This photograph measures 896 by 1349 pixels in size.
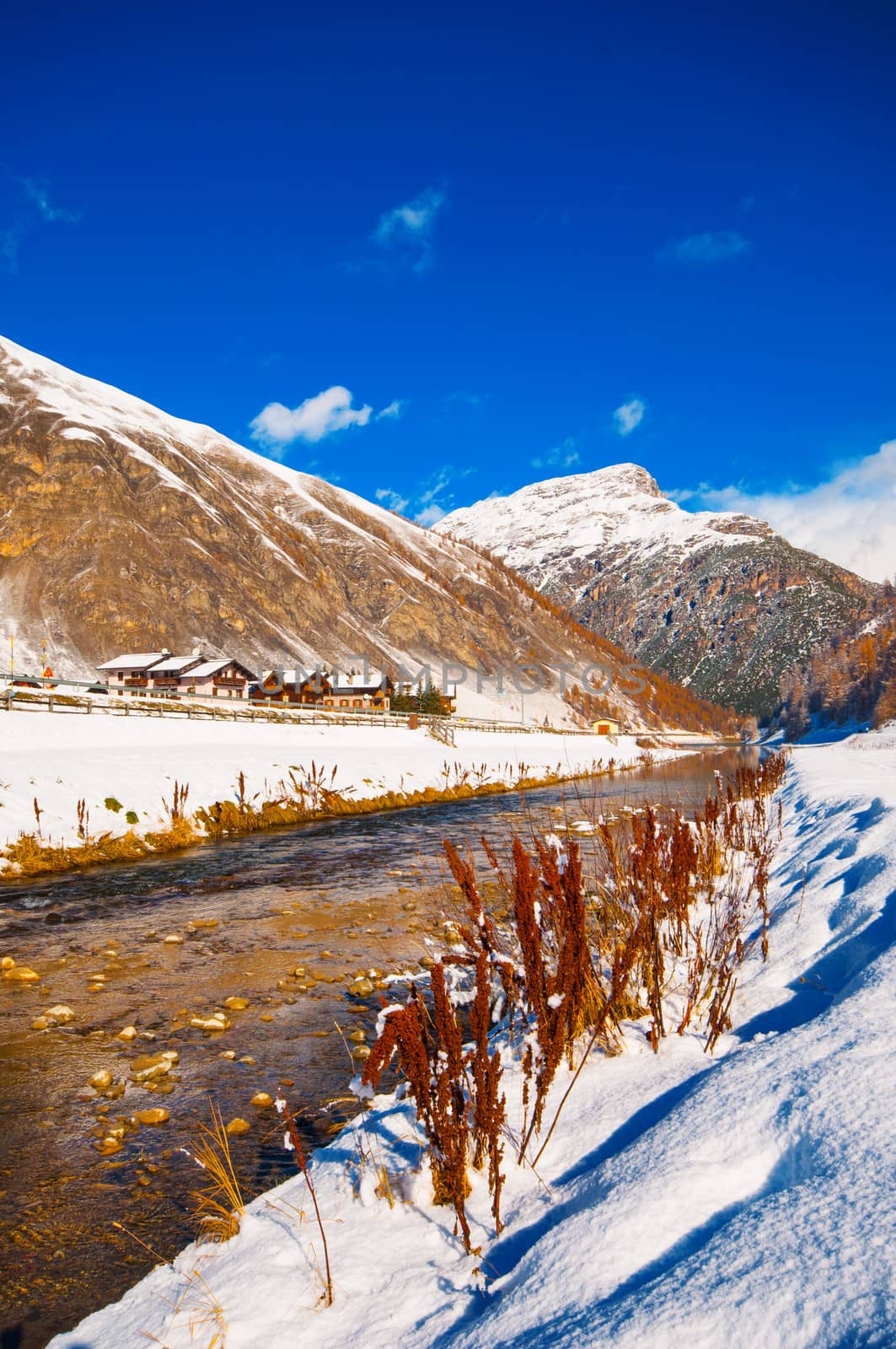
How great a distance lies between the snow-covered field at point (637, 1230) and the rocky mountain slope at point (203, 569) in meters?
99.3

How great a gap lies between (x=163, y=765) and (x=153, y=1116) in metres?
16.3

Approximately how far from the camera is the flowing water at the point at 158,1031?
13.9ft

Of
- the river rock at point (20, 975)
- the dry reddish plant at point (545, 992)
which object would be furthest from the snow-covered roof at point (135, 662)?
the dry reddish plant at point (545, 992)

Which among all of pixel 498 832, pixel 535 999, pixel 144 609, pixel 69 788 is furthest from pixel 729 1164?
pixel 144 609

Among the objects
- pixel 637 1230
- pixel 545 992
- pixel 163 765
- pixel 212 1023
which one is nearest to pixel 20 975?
pixel 212 1023

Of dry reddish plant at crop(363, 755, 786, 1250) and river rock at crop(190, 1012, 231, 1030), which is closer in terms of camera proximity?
dry reddish plant at crop(363, 755, 786, 1250)

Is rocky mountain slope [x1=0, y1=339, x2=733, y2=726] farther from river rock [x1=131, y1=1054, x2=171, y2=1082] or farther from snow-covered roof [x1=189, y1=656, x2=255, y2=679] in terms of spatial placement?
river rock [x1=131, y1=1054, x2=171, y2=1082]

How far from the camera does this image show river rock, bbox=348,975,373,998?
776 cm

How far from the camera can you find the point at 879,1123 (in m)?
2.73

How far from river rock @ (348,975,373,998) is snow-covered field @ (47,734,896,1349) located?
3.15 m

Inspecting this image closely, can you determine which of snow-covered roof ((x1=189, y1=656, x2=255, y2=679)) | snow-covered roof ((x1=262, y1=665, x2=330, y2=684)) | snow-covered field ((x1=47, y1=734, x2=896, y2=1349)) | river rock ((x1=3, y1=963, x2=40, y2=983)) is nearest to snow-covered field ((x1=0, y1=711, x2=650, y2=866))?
river rock ((x1=3, y1=963, x2=40, y2=983))

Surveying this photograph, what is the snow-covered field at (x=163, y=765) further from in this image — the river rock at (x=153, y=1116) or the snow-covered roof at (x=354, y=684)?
the snow-covered roof at (x=354, y=684)

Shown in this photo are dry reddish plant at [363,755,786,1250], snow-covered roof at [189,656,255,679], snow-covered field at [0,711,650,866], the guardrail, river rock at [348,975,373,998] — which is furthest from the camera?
snow-covered roof at [189,656,255,679]

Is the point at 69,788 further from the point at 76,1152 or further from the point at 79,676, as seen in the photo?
the point at 79,676
